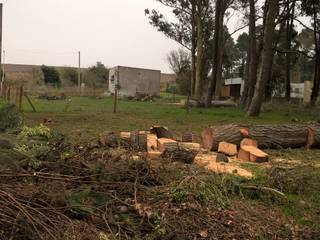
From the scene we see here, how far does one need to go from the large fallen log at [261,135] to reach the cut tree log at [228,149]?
0.32m

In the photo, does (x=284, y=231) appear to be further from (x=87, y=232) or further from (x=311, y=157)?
(x=311, y=157)

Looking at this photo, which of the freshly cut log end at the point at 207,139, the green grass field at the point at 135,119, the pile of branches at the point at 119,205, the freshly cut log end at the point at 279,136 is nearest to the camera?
the pile of branches at the point at 119,205

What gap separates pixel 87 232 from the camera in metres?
3.96

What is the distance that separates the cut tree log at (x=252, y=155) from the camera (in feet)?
26.3

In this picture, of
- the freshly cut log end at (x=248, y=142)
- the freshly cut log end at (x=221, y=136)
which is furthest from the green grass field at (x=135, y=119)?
the freshly cut log end at (x=248, y=142)

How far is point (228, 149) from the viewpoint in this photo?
865cm

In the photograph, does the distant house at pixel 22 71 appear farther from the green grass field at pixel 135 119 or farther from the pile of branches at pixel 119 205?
the pile of branches at pixel 119 205

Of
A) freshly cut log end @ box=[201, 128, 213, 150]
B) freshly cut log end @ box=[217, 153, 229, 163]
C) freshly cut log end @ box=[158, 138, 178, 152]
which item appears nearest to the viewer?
freshly cut log end @ box=[158, 138, 178, 152]

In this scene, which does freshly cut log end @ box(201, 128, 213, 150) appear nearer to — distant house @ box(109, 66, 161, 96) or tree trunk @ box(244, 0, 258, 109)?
tree trunk @ box(244, 0, 258, 109)

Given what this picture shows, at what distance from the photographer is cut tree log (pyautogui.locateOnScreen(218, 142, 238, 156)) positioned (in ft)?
28.2

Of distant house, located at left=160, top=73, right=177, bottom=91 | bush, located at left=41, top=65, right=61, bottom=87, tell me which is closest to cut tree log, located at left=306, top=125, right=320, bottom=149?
distant house, located at left=160, top=73, right=177, bottom=91

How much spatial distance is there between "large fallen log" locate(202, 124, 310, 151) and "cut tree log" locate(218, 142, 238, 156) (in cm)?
32

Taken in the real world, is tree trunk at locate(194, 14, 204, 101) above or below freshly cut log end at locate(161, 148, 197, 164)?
above

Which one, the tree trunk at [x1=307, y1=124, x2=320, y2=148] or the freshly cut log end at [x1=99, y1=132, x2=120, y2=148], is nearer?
the freshly cut log end at [x1=99, y1=132, x2=120, y2=148]
